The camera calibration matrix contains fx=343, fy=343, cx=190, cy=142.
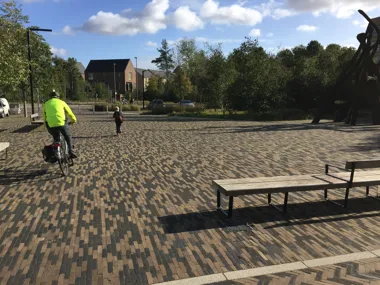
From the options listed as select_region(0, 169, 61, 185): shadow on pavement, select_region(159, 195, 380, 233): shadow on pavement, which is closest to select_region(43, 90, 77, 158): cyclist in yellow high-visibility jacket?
select_region(0, 169, 61, 185): shadow on pavement

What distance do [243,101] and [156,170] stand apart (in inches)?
805

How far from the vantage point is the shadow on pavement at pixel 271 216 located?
4.75 meters

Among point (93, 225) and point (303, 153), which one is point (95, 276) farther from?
point (303, 153)

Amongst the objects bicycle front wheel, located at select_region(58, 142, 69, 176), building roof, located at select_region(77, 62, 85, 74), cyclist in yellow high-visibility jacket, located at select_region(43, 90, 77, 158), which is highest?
building roof, located at select_region(77, 62, 85, 74)

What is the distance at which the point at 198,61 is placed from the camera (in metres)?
59.0

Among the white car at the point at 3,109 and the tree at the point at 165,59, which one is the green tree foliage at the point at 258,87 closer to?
the white car at the point at 3,109

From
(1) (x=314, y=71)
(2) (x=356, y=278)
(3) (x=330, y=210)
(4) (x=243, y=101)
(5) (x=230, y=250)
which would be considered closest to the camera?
(2) (x=356, y=278)

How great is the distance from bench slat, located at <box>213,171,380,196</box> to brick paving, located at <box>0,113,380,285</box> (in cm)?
40

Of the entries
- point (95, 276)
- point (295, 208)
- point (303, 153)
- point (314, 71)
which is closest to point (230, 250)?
point (95, 276)

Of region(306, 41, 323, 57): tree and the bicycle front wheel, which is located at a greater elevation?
region(306, 41, 323, 57): tree

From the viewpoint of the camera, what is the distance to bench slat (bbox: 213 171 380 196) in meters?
4.94

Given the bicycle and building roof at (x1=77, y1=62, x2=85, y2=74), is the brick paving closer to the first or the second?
the bicycle


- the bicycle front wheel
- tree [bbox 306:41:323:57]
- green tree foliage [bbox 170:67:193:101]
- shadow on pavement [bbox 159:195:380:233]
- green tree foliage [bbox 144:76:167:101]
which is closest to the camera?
shadow on pavement [bbox 159:195:380:233]

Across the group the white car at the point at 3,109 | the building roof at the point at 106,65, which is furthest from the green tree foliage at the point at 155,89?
the white car at the point at 3,109
